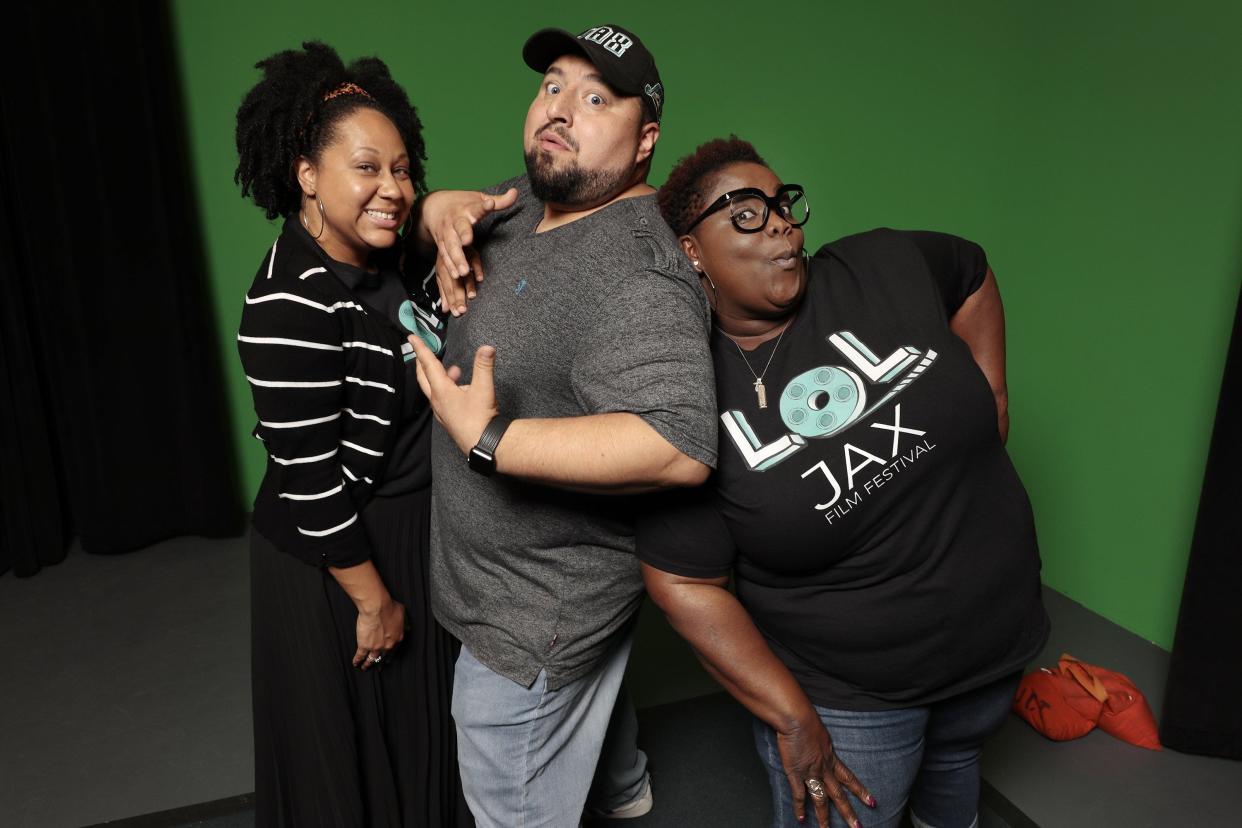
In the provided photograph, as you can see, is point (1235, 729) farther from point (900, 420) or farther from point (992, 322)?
point (900, 420)

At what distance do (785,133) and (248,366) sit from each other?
8.51ft

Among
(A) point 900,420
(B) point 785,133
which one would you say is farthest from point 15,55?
(A) point 900,420

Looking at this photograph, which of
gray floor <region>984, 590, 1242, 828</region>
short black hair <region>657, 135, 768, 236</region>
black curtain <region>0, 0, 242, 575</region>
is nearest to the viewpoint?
short black hair <region>657, 135, 768, 236</region>

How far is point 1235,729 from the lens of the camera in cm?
225

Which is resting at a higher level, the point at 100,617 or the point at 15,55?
the point at 15,55

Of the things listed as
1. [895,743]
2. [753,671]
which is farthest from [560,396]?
[895,743]

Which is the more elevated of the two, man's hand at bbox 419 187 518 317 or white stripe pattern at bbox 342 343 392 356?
man's hand at bbox 419 187 518 317

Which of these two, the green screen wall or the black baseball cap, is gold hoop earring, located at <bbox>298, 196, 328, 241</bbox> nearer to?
the black baseball cap

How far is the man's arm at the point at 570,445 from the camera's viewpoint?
1.17 meters

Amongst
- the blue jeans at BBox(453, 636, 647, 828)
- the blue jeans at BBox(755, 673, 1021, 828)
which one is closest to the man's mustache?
the blue jeans at BBox(453, 636, 647, 828)

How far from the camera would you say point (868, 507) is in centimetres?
130

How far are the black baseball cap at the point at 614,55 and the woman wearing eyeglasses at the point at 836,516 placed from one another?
0.48ft

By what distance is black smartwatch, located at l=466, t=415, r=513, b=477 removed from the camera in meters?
1.26

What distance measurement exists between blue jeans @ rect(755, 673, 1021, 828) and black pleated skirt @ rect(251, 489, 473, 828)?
65 centimetres
